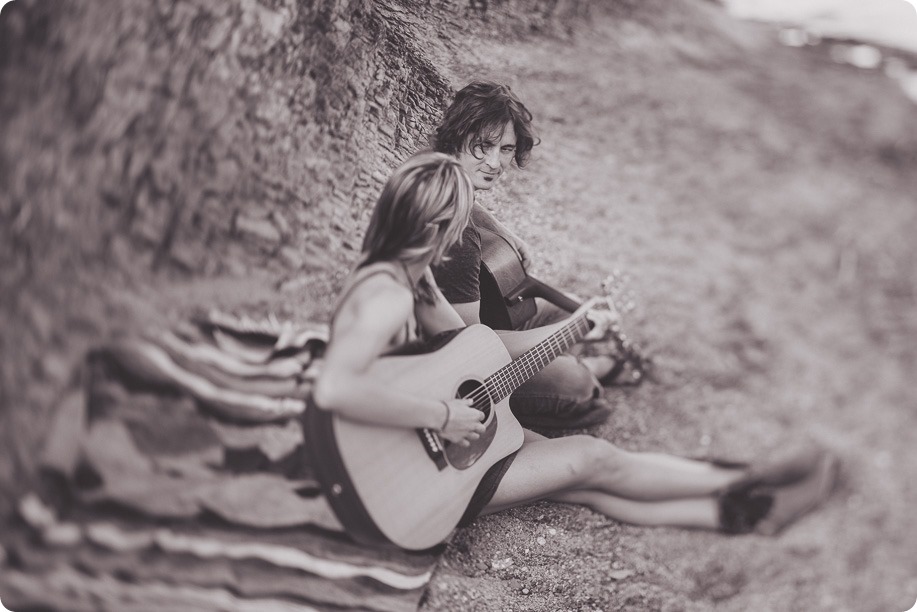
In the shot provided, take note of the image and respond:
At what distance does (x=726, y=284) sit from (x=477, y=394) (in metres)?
0.96

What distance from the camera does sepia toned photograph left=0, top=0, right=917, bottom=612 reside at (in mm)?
1908

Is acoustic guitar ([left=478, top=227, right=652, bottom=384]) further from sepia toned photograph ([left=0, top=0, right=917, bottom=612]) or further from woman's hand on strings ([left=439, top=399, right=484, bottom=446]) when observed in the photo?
woman's hand on strings ([left=439, top=399, right=484, bottom=446])

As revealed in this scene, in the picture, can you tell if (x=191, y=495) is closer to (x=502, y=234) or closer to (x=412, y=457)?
(x=412, y=457)

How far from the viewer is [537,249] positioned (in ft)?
8.00

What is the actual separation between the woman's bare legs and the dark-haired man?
118mm

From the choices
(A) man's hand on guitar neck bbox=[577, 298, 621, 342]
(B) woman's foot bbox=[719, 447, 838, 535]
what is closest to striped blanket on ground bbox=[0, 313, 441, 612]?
(A) man's hand on guitar neck bbox=[577, 298, 621, 342]

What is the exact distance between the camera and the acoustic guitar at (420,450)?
6.41 feet

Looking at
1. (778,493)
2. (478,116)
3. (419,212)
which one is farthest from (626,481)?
(478,116)

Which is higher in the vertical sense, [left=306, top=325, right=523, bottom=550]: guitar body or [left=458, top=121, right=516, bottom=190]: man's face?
[left=458, top=121, right=516, bottom=190]: man's face

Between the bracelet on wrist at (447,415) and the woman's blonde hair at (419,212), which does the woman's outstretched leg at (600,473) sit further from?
the woman's blonde hair at (419,212)

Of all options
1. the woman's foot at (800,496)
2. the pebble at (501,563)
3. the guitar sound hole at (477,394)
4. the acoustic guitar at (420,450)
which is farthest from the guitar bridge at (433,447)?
the woman's foot at (800,496)

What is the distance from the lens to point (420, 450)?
6.65 ft

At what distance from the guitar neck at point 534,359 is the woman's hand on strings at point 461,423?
4.4 inches

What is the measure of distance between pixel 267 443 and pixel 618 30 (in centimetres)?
183
